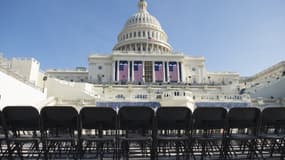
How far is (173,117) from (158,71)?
54.8m

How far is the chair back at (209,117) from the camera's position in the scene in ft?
14.5

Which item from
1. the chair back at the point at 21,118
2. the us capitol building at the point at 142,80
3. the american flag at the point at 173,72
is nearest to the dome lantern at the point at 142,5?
the us capitol building at the point at 142,80

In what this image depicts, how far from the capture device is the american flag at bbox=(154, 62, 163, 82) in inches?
2271

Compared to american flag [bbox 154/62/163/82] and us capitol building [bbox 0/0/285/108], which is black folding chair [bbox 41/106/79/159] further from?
american flag [bbox 154/62/163/82]

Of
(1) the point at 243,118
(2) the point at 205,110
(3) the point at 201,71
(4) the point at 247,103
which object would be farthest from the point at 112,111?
(3) the point at 201,71

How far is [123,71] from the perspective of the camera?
58625 mm

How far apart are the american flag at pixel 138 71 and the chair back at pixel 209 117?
172 ft

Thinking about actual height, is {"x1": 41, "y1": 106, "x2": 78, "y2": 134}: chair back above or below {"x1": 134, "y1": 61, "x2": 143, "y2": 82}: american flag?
below

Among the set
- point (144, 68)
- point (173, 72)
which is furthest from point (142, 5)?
point (173, 72)

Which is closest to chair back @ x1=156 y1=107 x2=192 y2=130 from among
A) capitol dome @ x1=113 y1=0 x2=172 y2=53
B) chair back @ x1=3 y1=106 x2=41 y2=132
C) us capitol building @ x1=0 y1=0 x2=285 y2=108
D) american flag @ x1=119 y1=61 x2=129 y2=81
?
chair back @ x1=3 y1=106 x2=41 y2=132

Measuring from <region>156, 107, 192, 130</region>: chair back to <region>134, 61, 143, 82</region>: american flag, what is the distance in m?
52.3

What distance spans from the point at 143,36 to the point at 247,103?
59667 millimetres

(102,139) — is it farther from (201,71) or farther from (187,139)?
(201,71)

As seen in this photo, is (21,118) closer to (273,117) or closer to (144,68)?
(273,117)
